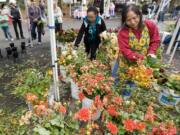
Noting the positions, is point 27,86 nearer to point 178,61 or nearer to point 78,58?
point 78,58

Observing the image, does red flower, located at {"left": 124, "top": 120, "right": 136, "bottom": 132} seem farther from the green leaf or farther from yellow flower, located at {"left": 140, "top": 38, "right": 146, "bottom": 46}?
yellow flower, located at {"left": 140, "top": 38, "right": 146, "bottom": 46}

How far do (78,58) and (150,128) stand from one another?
4.20 ft

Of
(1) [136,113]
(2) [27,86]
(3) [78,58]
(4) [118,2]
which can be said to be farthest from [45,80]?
(4) [118,2]

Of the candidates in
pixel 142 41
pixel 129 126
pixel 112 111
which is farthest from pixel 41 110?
pixel 142 41

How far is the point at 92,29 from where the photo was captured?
249 cm

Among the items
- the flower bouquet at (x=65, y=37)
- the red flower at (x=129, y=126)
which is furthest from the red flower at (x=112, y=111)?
the flower bouquet at (x=65, y=37)

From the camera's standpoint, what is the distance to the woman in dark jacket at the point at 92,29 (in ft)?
7.55

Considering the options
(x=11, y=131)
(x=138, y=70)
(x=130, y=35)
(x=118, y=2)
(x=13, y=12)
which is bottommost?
(x=11, y=131)

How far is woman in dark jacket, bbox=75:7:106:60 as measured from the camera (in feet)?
7.55

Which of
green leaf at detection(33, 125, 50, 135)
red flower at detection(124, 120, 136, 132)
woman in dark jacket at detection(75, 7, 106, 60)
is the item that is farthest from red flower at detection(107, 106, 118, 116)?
woman in dark jacket at detection(75, 7, 106, 60)

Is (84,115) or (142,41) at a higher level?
(142,41)

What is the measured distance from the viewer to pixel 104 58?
7.89 feet

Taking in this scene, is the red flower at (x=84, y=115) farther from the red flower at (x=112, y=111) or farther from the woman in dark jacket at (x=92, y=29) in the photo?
the woman in dark jacket at (x=92, y=29)

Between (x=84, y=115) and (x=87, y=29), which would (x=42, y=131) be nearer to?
(x=84, y=115)
